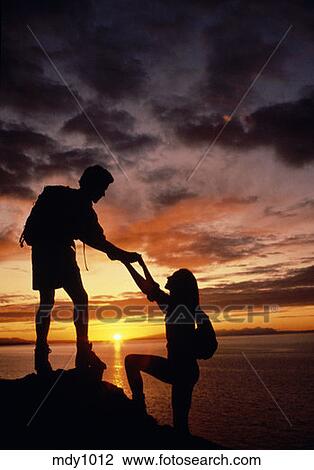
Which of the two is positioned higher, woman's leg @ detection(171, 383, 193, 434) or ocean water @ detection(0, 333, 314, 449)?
woman's leg @ detection(171, 383, 193, 434)

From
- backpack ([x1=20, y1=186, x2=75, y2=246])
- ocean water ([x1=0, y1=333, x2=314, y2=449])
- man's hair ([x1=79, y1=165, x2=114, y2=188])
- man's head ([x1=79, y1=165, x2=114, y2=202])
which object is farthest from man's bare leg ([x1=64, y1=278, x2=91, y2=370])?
ocean water ([x1=0, y1=333, x2=314, y2=449])

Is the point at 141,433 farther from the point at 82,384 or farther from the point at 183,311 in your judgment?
the point at 183,311

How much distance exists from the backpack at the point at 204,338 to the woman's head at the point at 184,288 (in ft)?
0.66

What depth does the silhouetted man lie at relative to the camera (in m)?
7.57

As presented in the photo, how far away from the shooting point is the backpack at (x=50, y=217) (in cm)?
754

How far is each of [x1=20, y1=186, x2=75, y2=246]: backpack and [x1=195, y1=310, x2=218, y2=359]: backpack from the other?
119 inches

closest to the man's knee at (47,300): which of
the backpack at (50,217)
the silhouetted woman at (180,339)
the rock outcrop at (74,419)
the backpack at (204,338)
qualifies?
the backpack at (50,217)

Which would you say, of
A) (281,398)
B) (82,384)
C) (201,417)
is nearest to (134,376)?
(82,384)

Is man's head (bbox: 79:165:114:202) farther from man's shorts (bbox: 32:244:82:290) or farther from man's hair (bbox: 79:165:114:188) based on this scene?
man's shorts (bbox: 32:244:82:290)

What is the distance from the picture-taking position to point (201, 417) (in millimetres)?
67062

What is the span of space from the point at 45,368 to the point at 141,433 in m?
2.13

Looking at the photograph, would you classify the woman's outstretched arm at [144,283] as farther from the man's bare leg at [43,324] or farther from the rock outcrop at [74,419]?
the rock outcrop at [74,419]

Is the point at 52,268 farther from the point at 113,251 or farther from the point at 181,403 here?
the point at 181,403

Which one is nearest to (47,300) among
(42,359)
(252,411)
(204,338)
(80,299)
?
(80,299)
